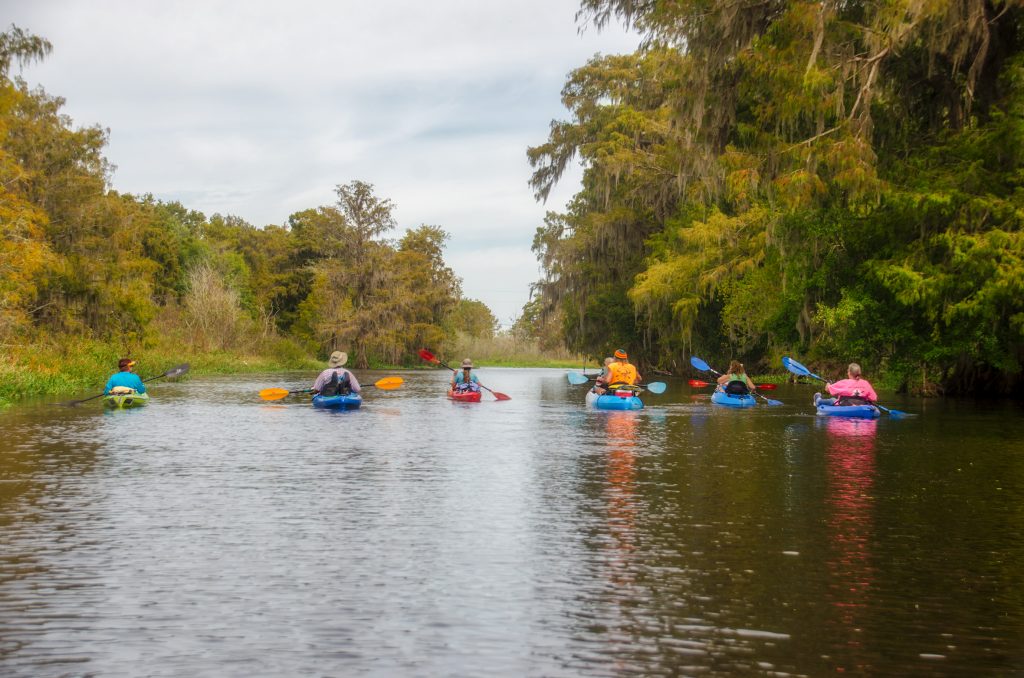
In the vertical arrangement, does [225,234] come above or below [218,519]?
above

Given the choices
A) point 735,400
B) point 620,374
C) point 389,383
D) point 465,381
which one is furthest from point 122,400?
point 735,400

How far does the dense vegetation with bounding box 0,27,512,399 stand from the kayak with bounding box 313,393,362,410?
7499 millimetres

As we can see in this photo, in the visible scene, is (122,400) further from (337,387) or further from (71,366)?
(71,366)

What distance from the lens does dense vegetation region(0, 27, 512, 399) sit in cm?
3306

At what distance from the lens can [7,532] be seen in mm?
7938

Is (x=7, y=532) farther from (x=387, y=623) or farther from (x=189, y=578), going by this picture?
(x=387, y=623)

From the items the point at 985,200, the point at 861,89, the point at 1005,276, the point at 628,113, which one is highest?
the point at 628,113

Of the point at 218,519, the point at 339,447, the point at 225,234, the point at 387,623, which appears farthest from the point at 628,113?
the point at 225,234

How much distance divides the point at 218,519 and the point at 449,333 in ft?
239

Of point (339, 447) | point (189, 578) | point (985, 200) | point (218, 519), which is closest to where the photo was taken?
point (189, 578)

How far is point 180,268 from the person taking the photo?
6475 centimetres

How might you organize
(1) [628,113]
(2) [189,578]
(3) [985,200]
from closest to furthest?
(2) [189,578] < (3) [985,200] < (1) [628,113]

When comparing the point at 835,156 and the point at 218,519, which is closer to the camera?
the point at 218,519

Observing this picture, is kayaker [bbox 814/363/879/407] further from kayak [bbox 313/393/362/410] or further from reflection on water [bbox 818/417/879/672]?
kayak [bbox 313/393/362/410]
